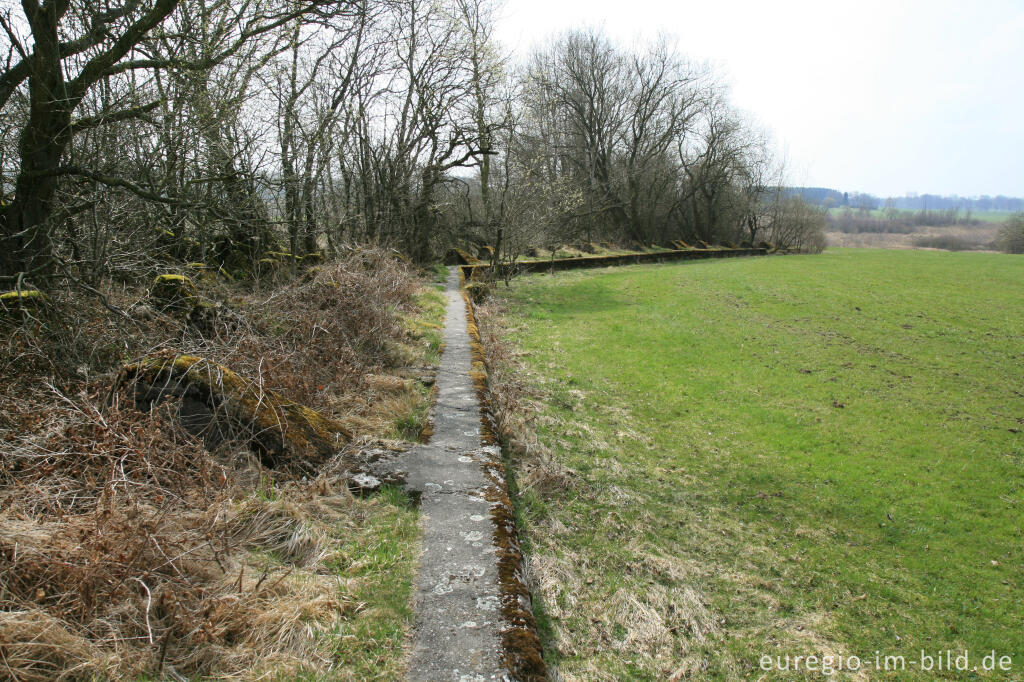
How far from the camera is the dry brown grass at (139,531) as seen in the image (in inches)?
80.4

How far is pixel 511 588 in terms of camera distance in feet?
9.32

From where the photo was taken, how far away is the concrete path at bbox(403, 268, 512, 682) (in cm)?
236

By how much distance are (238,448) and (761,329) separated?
37.9ft

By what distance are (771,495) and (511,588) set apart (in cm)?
354

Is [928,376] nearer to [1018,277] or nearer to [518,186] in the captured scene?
[518,186]

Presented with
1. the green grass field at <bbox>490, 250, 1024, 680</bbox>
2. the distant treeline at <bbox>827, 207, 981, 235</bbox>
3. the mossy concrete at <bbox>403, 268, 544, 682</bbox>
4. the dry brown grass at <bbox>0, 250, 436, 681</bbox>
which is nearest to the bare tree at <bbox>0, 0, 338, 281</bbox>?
the dry brown grass at <bbox>0, 250, 436, 681</bbox>

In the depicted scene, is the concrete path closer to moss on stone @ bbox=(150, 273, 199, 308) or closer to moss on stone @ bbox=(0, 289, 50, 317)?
moss on stone @ bbox=(150, 273, 199, 308)

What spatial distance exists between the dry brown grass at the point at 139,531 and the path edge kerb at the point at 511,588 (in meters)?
0.51

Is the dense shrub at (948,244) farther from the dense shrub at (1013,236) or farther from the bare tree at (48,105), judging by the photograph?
the bare tree at (48,105)

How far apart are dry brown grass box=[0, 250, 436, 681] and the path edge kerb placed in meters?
0.51

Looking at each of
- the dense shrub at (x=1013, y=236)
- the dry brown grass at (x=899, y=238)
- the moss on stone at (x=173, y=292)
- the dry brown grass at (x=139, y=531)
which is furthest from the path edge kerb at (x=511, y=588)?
the dense shrub at (x=1013, y=236)

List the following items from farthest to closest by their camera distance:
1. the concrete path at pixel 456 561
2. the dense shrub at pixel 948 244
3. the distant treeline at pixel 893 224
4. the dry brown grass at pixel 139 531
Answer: the distant treeline at pixel 893 224
the dense shrub at pixel 948 244
the concrete path at pixel 456 561
the dry brown grass at pixel 139 531

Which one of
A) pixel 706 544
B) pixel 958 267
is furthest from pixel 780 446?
pixel 958 267

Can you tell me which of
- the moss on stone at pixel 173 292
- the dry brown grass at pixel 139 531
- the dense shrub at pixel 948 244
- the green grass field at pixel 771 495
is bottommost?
the green grass field at pixel 771 495
